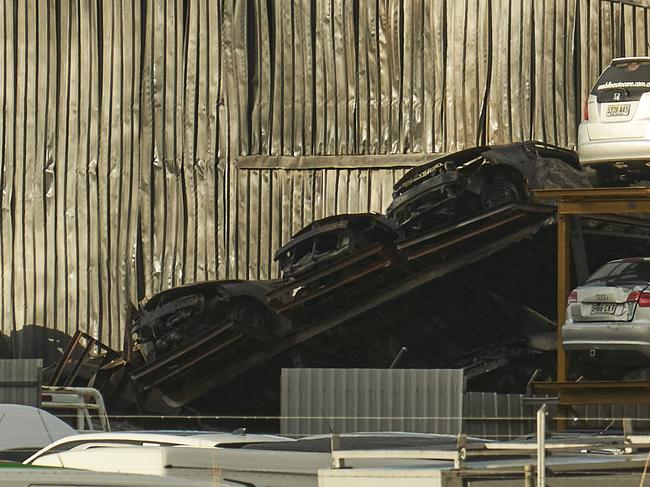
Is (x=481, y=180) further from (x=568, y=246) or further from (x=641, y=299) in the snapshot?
(x=641, y=299)

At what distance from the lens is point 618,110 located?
711 inches

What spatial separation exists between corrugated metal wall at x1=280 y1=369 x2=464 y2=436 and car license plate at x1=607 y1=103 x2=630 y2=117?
3.35m

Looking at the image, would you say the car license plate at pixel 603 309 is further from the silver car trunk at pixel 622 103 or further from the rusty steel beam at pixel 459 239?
the rusty steel beam at pixel 459 239

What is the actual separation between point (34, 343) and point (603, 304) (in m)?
10.7

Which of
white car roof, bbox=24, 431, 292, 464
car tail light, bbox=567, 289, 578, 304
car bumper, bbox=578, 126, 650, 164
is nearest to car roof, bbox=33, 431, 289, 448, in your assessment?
white car roof, bbox=24, 431, 292, 464

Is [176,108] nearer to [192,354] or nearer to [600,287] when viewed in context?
[192,354]

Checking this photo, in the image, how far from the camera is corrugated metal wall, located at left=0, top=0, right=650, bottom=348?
2261 centimetres

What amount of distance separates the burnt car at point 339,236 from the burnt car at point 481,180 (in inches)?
10.4

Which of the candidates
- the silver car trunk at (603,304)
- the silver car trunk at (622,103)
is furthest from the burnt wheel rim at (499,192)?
the silver car trunk at (603,304)

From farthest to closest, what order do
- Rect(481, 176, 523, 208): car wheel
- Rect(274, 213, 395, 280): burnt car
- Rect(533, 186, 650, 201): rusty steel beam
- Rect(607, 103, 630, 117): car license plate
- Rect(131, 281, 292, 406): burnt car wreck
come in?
1. Rect(131, 281, 292, 406): burnt car wreck
2. Rect(274, 213, 395, 280): burnt car
3. Rect(481, 176, 523, 208): car wheel
4. Rect(607, 103, 630, 117): car license plate
5. Rect(533, 186, 650, 201): rusty steel beam

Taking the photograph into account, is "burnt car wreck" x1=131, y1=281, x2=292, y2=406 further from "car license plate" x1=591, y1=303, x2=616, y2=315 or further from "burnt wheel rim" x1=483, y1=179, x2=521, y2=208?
"car license plate" x1=591, y1=303, x2=616, y2=315

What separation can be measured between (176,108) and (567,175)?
23.3ft

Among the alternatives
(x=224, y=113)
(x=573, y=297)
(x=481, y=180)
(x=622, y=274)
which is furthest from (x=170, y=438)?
(x=224, y=113)

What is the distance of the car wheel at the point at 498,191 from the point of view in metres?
20.0
